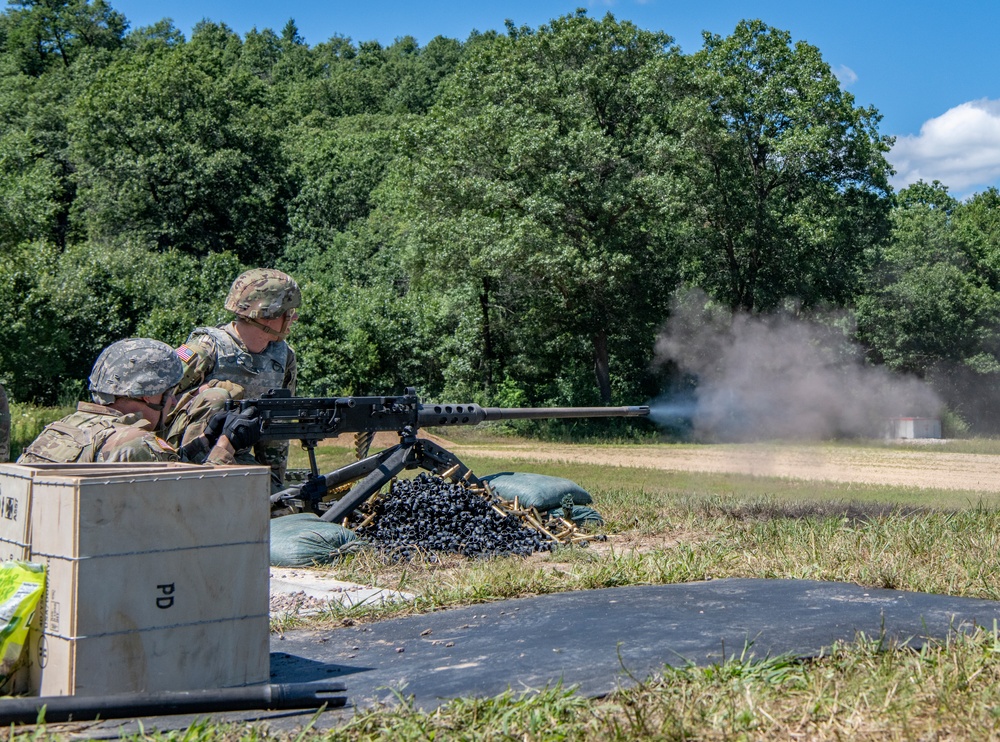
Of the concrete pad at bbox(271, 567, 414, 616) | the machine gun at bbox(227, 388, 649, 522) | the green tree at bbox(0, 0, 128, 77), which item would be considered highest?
the green tree at bbox(0, 0, 128, 77)

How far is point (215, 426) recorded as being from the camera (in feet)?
25.7

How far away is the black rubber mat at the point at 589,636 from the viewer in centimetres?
420

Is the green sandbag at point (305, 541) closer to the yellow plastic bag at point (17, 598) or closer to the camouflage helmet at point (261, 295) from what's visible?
the camouflage helmet at point (261, 295)

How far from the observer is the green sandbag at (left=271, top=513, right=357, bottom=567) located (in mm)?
7930

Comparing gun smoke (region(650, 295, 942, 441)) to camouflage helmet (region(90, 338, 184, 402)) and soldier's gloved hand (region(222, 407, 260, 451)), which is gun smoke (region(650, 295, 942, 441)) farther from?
camouflage helmet (region(90, 338, 184, 402))

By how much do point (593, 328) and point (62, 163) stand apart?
36.9 metres

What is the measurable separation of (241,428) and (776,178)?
24938mm

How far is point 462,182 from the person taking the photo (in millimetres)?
30750

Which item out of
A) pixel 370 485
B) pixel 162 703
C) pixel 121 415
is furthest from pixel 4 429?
pixel 162 703

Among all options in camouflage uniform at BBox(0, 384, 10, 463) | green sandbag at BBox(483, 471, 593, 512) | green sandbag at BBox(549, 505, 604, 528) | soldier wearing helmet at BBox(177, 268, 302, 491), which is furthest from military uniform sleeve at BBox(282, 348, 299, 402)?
green sandbag at BBox(549, 505, 604, 528)

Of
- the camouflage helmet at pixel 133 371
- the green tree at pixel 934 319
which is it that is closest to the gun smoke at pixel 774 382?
the green tree at pixel 934 319

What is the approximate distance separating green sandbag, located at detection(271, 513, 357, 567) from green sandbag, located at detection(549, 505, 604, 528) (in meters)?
1.92

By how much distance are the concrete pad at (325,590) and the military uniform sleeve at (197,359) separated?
1578 millimetres

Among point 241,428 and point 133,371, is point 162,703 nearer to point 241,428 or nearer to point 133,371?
point 133,371
